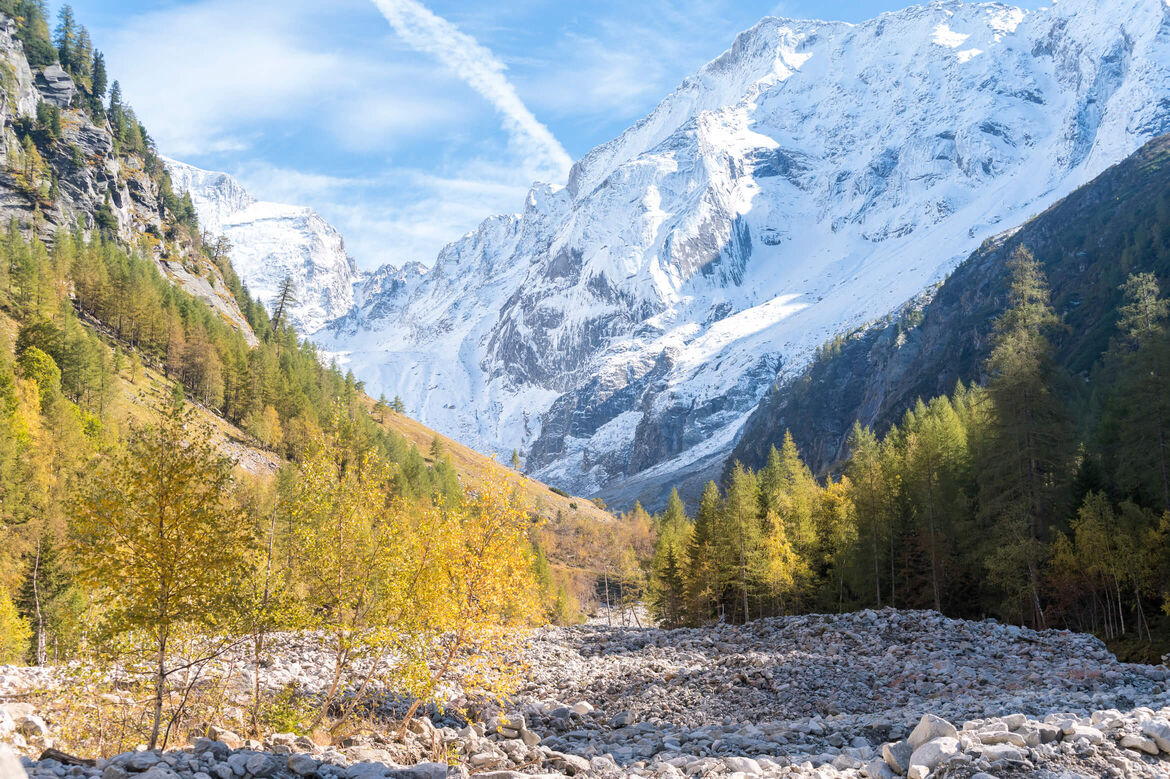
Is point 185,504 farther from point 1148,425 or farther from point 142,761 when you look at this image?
point 1148,425

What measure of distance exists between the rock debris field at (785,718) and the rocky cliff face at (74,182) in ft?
420

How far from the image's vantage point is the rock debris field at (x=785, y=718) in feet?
41.2

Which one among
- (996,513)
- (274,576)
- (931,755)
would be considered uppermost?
(996,513)

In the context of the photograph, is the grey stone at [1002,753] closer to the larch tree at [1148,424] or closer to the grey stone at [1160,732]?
the grey stone at [1160,732]

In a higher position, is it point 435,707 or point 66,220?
point 66,220

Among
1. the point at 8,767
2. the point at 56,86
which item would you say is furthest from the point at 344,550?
the point at 56,86

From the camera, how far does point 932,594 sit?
52844mm

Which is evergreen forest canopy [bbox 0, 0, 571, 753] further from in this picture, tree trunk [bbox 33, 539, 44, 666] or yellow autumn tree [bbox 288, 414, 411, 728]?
tree trunk [bbox 33, 539, 44, 666]

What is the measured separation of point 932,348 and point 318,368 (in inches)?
5923

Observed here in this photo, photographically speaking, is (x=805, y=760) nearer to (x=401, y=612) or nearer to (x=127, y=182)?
(x=401, y=612)

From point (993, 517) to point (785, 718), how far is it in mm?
28431

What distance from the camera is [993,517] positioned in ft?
150

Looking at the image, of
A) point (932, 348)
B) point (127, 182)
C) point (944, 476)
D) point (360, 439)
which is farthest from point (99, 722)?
point (932, 348)

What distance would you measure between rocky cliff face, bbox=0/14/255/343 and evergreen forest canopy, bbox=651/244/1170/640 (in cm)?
11359
